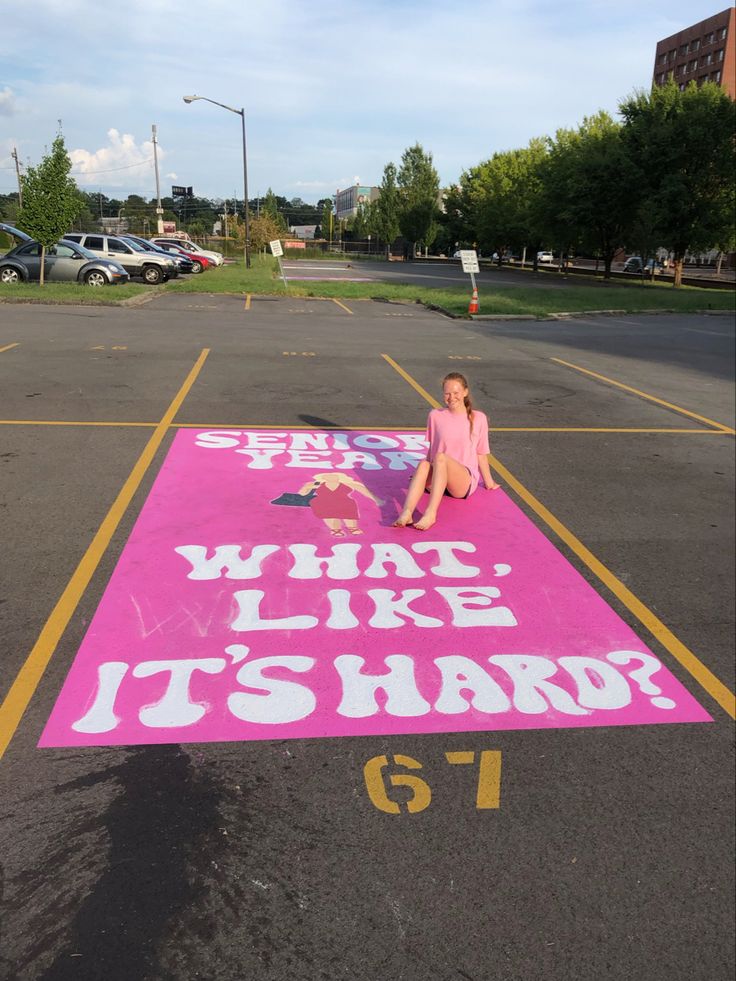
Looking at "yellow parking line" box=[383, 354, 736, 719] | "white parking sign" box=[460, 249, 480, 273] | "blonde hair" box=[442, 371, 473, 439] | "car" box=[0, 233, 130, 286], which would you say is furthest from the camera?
"car" box=[0, 233, 130, 286]

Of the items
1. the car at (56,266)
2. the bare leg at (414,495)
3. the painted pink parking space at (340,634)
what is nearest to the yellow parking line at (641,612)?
the painted pink parking space at (340,634)

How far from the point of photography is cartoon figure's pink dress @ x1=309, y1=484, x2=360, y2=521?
617cm

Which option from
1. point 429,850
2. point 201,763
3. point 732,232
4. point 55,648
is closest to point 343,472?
point 55,648

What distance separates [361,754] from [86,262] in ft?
88.9

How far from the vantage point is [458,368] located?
44.9 ft

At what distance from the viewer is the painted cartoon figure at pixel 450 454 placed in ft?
19.3

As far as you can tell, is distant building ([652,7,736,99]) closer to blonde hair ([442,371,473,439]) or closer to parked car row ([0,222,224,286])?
parked car row ([0,222,224,286])

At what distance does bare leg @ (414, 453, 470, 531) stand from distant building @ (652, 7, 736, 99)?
10823 cm

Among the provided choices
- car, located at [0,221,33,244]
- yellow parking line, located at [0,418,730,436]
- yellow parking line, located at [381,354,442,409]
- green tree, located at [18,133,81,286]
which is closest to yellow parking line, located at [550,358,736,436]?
yellow parking line, located at [0,418,730,436]

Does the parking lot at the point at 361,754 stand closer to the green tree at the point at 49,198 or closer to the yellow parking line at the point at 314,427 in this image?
the yellow parking line at the point at 314,427

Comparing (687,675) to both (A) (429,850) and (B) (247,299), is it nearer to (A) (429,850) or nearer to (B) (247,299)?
(A) (429,850)

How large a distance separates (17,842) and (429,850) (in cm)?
157

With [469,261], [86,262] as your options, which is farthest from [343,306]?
[86,262]

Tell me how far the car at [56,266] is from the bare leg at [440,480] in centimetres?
2433
